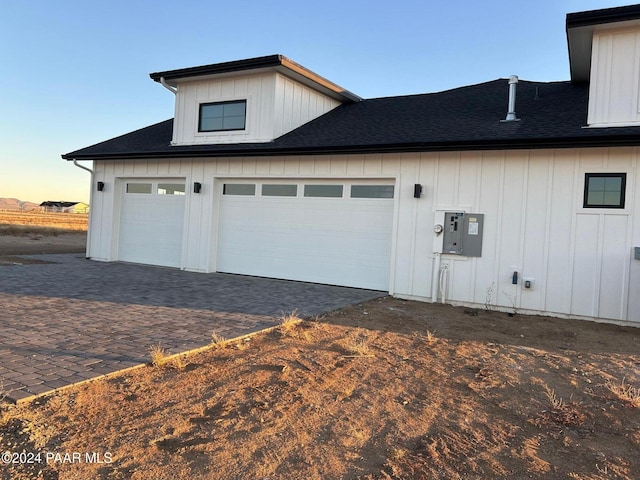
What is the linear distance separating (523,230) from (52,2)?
12466 mm

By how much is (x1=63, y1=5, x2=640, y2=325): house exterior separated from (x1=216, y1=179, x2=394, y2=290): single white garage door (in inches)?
1.4

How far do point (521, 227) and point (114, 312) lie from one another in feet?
22.3

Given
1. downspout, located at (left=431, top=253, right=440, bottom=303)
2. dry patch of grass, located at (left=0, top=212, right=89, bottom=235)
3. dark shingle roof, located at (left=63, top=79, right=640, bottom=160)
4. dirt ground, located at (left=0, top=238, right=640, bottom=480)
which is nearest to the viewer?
dirt ground, located at (left=0, top=238, right=640, bottom=480)

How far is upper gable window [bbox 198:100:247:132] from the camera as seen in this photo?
38.4 feet

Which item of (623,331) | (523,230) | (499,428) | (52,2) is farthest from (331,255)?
(52,2)

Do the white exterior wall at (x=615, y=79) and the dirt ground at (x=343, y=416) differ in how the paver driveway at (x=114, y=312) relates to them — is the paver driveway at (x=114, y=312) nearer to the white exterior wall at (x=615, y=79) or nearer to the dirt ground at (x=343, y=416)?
the dirt ground at (x=343, y=416)

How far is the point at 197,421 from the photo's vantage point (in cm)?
324

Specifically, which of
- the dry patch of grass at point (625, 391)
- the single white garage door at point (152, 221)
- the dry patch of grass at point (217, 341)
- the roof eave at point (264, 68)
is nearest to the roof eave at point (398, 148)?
the single white garage door at point (152, 221)

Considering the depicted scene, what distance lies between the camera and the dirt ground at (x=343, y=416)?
2701 millimetres

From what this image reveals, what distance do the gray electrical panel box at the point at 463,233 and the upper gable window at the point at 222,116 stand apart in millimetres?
5897

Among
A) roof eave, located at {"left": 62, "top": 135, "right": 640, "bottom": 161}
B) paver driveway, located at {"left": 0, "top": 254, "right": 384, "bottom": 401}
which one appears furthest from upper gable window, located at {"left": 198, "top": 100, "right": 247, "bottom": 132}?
paver driveway, located at {"left": 0, "top": 254, "right": 384, "bottom": 401}

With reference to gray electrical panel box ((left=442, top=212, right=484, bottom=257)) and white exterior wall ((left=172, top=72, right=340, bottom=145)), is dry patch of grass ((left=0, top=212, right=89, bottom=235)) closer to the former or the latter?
white exterior wall ((left=172, top=72, right=340, bottom=145))

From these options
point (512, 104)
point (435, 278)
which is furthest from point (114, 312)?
point (512, 104)

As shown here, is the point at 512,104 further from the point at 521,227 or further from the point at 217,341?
the point at 217,341
